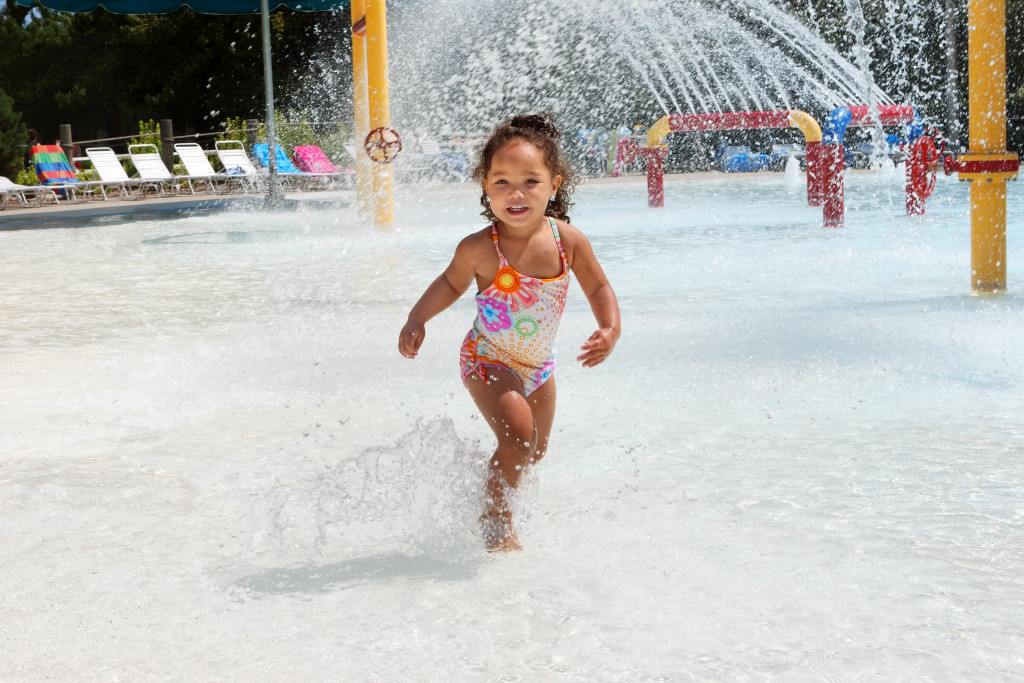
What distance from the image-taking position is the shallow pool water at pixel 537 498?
2234 mm

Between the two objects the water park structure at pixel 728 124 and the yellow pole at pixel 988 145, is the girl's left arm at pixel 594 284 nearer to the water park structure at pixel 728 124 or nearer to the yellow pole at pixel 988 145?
the yellow pole at pixel 988 145

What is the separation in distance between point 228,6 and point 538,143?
1610 cm

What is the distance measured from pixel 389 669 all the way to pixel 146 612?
597 mm

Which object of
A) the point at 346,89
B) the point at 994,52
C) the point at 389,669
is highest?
the point at 346,89

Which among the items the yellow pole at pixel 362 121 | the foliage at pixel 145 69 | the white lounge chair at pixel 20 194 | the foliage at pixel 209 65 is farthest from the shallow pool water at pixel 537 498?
the foliage at pixel 145 69

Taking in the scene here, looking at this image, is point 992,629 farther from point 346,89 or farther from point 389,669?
point 346,89

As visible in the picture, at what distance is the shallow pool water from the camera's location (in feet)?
7.33

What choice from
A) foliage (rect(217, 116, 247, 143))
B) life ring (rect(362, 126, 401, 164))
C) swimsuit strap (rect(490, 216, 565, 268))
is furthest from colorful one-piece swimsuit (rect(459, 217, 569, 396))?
foliage (rect(217, 116, 247, 143))

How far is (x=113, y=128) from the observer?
84.0 ft

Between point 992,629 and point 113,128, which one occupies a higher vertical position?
point 113,128

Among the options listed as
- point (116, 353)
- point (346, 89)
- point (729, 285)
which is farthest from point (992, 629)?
point (346, 89)

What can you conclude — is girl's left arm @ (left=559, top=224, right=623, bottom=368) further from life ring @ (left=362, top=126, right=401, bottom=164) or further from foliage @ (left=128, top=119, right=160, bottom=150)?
foliage @ (left=128, top=119, right=160, bottom=150)

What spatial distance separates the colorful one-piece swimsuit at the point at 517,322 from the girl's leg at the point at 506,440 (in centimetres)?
4

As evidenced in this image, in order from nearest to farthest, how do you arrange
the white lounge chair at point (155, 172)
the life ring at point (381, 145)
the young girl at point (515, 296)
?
the young girl at point (515, 296), the life ring at point (381, 145), the white lounge chair at point (155, 172)
